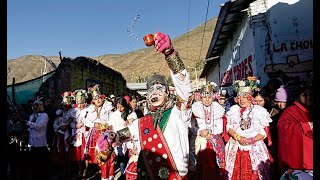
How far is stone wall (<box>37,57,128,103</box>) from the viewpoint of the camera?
37.1 ft

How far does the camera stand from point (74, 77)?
492 inches

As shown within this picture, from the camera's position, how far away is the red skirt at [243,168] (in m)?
5.54

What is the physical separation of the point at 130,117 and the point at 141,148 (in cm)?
407

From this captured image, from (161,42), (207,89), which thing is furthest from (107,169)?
(161,42)

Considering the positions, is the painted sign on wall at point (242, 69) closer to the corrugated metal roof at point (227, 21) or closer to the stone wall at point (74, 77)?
the corrugated metal roof at point (227, 21)

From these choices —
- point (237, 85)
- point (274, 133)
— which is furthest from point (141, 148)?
point (274, 133)

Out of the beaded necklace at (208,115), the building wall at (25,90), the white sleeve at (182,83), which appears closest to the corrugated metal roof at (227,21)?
the beaded necklace at (208,115)

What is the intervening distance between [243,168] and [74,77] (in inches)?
333

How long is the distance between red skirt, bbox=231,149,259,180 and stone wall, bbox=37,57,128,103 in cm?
724

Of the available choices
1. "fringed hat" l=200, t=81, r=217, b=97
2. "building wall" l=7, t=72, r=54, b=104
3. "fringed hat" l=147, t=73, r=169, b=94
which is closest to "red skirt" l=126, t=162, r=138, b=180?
"fringed hat" l=147, t=73, r=169, b=94

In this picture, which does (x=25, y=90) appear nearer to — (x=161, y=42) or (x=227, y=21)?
(x=227, y=21)

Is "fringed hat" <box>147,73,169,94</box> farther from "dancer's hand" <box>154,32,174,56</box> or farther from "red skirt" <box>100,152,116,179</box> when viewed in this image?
"red skirt" <box>100,152,116,179</box>

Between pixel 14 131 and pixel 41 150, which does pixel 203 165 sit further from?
pixel 14 131

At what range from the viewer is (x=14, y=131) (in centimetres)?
742
